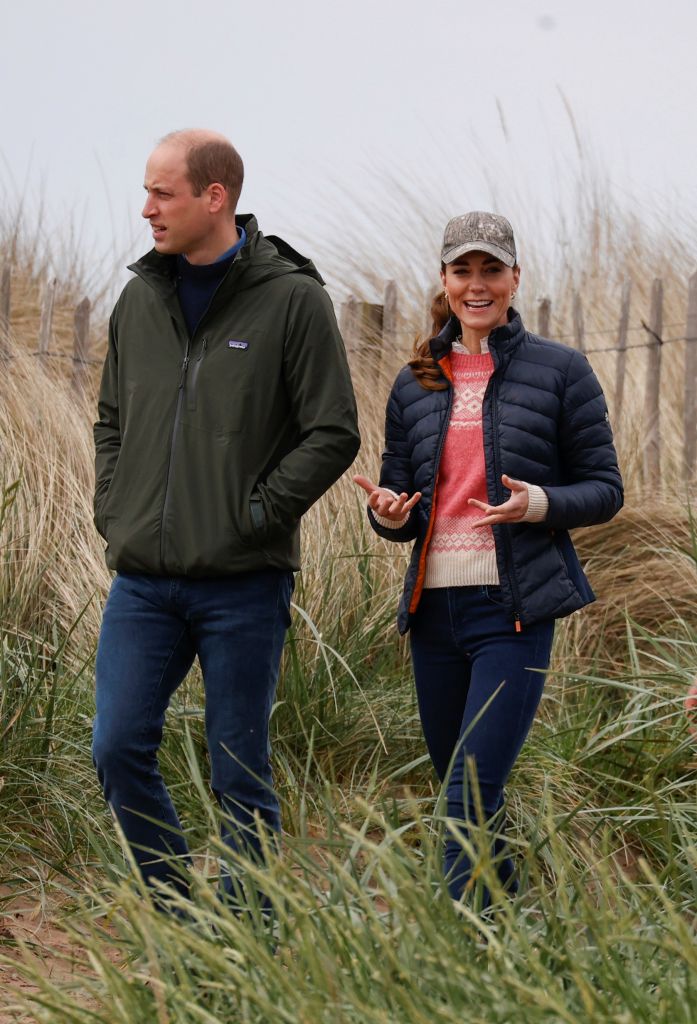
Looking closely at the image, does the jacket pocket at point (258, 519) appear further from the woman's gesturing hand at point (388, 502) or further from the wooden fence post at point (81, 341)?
the wooden fence post at point (81, 341)

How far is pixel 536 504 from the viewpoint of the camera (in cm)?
370

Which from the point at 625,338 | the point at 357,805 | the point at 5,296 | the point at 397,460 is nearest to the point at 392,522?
the point at 397,460

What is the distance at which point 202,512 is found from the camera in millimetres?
3818

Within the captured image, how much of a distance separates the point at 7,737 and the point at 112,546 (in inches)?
40.7

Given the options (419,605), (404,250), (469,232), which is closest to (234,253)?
(469,232)

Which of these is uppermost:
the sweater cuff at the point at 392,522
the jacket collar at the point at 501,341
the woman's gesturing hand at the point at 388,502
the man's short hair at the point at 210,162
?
the man's short hair at the point at 210,162

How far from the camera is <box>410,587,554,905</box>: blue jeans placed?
12.2 ft

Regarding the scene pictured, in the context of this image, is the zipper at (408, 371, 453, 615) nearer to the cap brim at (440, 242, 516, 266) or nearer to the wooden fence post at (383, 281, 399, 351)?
the cap brim at (440, 242, 516, 266)

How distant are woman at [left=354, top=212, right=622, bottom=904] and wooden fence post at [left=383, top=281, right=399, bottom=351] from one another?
6.04m

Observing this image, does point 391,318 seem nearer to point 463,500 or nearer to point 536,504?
point 463,500

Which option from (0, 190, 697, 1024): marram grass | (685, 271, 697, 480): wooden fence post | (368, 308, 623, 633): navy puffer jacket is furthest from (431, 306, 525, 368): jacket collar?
(685, 271, 697, 480): wooden fence post

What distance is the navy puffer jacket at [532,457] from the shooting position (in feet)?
12.4

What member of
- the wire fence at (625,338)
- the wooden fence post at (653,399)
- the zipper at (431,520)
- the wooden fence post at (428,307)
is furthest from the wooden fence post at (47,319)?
the zipper at (431,520)

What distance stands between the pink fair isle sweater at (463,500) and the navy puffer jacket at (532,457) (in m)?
0.03
